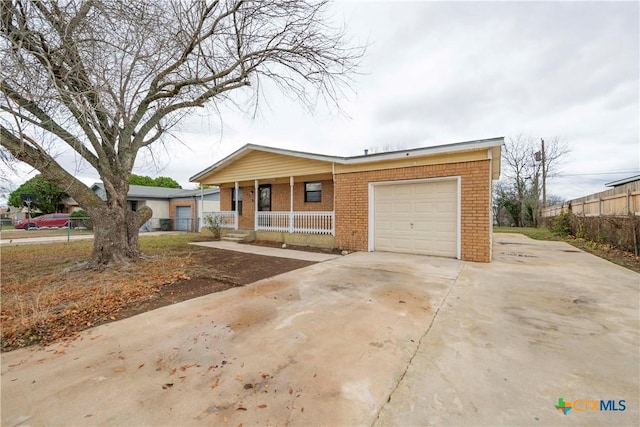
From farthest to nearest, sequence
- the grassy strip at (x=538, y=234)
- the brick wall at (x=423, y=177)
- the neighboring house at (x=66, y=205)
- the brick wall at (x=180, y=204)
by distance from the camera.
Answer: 1. the neighboring house at (x=66, y=205)
2. the brick wall at (x=180, y=204)
3. the grassy strip at (x=538, y=234)
4. the brick wall at (x=423, y=177)

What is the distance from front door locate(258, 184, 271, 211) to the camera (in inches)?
538

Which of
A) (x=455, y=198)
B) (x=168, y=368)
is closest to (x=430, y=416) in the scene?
(x=168, y=368)

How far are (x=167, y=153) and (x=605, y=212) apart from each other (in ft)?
50.8

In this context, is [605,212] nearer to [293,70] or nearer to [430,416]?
[293,70]

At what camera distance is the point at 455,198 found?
7559mm

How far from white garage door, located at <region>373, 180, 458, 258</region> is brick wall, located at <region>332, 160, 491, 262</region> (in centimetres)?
28

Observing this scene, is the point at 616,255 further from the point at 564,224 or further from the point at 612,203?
the point at 564,224

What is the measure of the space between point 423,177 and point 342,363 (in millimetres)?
6790

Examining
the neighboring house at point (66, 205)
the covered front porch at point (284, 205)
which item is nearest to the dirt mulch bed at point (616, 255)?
the covered front porch at point (284, 205)

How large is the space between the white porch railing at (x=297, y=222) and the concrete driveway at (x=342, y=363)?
234 inches

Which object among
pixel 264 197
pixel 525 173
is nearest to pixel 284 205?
pixel 264 197

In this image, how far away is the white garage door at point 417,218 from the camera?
7.68 metres

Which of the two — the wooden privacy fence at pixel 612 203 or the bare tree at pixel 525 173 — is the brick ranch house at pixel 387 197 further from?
the bare tree at pixel 525 173

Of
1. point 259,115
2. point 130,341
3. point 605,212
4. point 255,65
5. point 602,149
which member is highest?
point 602,149
